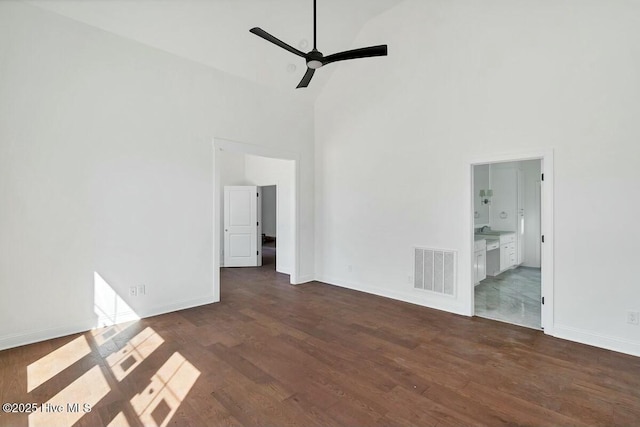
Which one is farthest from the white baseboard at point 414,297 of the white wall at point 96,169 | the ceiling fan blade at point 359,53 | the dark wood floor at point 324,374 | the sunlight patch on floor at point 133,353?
the ceiling fan blade at point 359,53

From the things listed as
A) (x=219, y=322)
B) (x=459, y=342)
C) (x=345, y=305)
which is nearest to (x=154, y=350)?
(x=219, y=322)

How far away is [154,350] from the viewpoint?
3.15m

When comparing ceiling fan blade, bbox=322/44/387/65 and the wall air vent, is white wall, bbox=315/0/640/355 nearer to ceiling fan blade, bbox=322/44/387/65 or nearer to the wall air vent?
the wall air vent

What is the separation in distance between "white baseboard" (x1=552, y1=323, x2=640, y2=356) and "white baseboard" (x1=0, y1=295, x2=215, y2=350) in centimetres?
478

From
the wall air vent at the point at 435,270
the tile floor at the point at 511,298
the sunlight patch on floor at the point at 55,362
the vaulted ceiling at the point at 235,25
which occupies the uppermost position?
the vaulted ceiling at the point at 235,25

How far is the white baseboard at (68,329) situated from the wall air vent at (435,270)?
3471 mm

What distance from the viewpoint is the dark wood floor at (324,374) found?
2160 millimetres

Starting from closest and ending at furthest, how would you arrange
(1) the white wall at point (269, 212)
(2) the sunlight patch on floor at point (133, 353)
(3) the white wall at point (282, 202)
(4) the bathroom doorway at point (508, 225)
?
(2) the sunlight patch on floor at point (133, 353) → (4) the bathroom doorway at point (508, 225) → (3) the white wall at point (282, 202) → (1) the white wall at point (269, 212)

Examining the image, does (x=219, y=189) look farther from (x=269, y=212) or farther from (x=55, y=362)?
(x=269, y=212)

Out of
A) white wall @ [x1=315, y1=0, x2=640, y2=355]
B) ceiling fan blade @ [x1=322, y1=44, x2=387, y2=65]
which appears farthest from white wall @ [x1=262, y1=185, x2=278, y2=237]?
ceiling fan blade @ [x1=322, y1=44, x2=387, y2=65]

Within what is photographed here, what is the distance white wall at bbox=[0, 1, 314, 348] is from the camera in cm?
322

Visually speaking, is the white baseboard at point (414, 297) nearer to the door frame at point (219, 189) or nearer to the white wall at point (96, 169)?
the door frame at point (219, 189)

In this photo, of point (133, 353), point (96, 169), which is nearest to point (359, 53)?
point (96, 169)

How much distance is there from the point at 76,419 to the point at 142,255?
7.41ft
